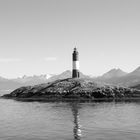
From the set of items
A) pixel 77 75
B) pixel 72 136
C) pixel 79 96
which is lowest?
pixel 72 136

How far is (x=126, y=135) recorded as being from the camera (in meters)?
28.8

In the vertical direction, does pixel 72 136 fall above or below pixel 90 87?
below

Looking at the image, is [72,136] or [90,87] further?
[90,87]

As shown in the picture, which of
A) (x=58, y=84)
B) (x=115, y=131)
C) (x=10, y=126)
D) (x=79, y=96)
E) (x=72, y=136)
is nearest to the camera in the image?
(x=72, y=136)

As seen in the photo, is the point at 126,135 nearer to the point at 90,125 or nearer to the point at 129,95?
the point at 90,125

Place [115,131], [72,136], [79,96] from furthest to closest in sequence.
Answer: [79,96]
[115,131]
[72,136]

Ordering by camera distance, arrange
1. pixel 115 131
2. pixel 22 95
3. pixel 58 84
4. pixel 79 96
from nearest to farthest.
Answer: pixel 115 131, pixel 79 96, pixel 58 84, pixel 22 95

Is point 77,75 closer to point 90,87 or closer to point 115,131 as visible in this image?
point 90,87

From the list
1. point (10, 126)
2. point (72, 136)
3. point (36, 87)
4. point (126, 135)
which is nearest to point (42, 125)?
point (10, 126)

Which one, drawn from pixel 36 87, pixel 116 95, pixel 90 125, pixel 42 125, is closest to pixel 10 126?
pixel 42 125

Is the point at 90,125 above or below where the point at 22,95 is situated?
below

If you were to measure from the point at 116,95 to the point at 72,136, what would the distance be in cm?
6217

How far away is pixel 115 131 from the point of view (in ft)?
101

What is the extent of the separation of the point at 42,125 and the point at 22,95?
67.3m
